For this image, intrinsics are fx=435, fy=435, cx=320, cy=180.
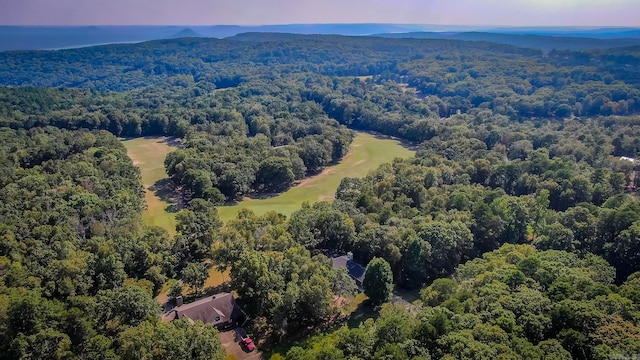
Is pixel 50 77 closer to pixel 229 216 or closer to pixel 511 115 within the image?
pixel 229 216

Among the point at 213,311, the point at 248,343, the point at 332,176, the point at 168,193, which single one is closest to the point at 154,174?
the point at 168,193

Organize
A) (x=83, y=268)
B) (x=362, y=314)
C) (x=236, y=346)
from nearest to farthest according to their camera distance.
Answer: (x=236, y=346) < (x=83, y=268) < (x=362, y=314)

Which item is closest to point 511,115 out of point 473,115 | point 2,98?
point 473,115

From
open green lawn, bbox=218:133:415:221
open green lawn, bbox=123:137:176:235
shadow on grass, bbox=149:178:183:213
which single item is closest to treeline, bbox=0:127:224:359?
open green lawn, bbox=123:137:176:235

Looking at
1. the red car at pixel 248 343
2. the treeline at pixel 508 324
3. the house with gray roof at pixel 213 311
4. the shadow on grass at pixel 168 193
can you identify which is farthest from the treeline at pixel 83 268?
the treeline at pixel 508 324

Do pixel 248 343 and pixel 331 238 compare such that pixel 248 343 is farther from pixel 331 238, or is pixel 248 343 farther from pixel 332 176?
pixel 332 176

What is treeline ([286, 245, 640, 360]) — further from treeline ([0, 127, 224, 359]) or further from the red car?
treeline ([0, 127, 224, 359])
